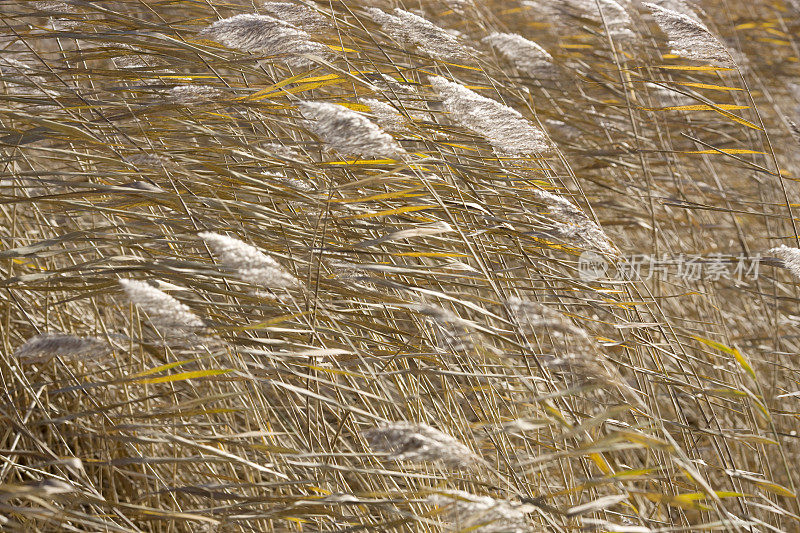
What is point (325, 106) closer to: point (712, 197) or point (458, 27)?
point (712, 197)

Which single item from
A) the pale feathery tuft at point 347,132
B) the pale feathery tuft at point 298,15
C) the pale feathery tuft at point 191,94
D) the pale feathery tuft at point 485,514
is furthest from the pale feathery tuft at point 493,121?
the pale feathery tuft at point 485,514

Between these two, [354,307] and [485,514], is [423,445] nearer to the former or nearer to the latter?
[485,514]

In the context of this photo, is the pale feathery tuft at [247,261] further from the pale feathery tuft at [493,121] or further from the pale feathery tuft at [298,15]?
the pale feathery tuft at [298,15]

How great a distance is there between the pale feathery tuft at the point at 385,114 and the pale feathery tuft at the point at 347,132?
0.13 meters

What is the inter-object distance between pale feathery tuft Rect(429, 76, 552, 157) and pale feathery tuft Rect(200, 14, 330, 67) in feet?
0.65

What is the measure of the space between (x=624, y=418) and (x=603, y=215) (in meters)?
0.74

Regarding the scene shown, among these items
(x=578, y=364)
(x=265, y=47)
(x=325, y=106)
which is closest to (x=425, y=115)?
(x=265, y=47)

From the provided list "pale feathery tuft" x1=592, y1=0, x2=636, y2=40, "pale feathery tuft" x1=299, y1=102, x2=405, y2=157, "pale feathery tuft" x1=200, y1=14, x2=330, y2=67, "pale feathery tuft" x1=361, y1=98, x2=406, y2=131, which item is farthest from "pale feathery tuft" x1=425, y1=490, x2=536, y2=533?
"pale feathery tuft" x1=592, y1=0, x2=636, y2=40

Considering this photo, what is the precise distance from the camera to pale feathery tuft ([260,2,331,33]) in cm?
118

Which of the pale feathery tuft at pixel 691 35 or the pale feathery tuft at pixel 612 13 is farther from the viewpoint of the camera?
the pale feathery tuft at pixel 612 13

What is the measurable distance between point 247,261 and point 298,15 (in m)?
0.56

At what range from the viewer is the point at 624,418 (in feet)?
4.33

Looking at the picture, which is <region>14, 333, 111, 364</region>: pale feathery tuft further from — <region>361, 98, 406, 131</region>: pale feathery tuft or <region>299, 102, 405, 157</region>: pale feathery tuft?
<region>361, 98, 406, 131</region>: pale feathery tuft

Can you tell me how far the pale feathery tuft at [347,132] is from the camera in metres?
0.87
